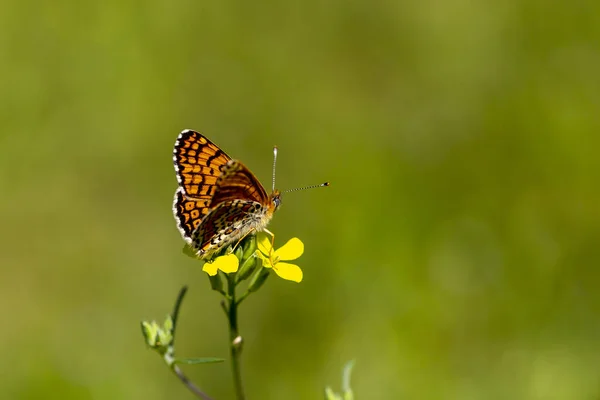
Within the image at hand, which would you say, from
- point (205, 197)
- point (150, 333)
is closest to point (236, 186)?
point (205, 197)

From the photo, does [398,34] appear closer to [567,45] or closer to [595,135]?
[567,45]

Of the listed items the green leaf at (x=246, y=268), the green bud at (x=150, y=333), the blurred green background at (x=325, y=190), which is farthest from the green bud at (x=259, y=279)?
the blurred green background at (x=325, y=190)

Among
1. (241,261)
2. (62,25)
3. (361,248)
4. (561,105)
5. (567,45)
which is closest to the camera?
(241,261)

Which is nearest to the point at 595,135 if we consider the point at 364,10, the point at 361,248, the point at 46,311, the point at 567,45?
the point at 567,45

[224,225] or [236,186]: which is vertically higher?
[236,186]

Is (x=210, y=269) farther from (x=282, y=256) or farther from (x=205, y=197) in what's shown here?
(x=282, y=256)

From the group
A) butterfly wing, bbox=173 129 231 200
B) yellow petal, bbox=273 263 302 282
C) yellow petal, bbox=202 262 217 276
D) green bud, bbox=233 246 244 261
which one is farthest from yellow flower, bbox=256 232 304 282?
butterfly wing, bbox=173 129 231 200

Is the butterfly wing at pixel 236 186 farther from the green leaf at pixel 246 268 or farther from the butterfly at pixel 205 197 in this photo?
the green leaf at pixel 246 268
